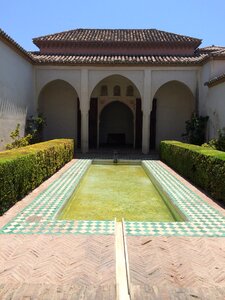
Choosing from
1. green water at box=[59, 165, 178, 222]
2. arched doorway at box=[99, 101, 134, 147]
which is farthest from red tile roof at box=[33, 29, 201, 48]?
green water at box=[59, 165, 178, 222]

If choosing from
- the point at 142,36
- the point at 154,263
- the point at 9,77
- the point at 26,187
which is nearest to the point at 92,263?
the point at 154,263

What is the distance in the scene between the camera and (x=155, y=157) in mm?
16141

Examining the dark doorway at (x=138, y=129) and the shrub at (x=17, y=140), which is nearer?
the shrub at (x=17, y=140)

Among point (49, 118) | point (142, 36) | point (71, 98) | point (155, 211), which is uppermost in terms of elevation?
point (142, 36)

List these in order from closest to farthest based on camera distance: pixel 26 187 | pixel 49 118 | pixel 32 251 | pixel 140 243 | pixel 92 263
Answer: pixel 92 263 → pixel 32 251 → pixel 140 243 → pixel 26 187 → pixel 49 118

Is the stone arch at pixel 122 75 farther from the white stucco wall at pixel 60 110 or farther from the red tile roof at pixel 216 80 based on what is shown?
the red tile roof at pixel 216 80

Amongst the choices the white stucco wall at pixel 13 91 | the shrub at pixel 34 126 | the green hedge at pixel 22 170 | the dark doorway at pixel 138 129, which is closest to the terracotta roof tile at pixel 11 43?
the white stucco wall at pixel 13 91

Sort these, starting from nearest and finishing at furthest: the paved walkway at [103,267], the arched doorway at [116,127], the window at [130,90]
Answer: the paved walkway at [103,267] → the window at [130,90] → the arched doorway at [116,127]

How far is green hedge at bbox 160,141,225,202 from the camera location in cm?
728

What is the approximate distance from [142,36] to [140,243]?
1726cm

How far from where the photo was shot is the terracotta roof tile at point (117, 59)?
53.6ft

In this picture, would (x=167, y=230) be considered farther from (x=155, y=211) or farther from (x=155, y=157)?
(x=155, y=157)

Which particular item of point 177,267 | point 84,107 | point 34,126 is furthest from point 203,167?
point 34,126

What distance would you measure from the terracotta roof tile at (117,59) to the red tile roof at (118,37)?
1421mm
